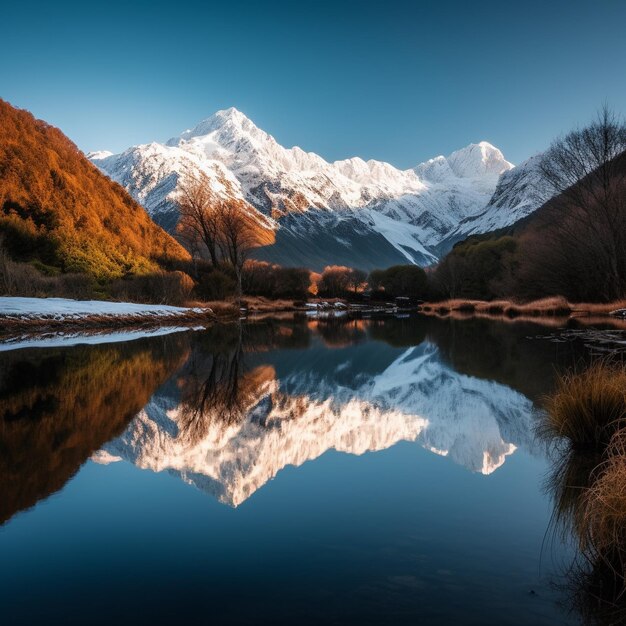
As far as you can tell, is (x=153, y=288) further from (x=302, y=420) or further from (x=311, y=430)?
(x=311, y=430)

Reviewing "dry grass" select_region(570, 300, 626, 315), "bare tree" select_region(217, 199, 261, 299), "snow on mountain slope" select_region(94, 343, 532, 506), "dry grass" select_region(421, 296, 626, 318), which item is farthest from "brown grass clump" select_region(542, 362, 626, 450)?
"bare tree" select_region(217, 199, 261, 299)

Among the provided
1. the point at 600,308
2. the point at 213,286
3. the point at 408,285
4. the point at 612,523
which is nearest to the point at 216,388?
the point at 612,523

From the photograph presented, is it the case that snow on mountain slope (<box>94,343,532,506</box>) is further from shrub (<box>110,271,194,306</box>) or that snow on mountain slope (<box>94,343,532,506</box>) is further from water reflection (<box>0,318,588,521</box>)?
shrub (<box>110,271,194,306</box>)

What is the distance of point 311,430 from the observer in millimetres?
6453

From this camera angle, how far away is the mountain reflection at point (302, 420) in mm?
5191

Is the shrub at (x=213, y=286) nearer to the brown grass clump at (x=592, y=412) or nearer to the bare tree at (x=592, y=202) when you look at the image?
the bare tree at (x=592, y=202)

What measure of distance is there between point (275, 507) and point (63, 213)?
4395 centimetres

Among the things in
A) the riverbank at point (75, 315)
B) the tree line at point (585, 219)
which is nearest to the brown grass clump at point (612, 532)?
the riverbank at point (75, 315)

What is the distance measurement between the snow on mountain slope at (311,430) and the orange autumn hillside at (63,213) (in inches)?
1296

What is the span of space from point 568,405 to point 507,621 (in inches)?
138

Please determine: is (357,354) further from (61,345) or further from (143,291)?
(143,291)

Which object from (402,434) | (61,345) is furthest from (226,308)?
(402,434)

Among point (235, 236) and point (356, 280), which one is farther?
point (356, 280)

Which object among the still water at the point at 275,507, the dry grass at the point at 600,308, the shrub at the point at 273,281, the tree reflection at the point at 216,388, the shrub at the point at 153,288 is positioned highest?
the shrub at the point at 273,281
